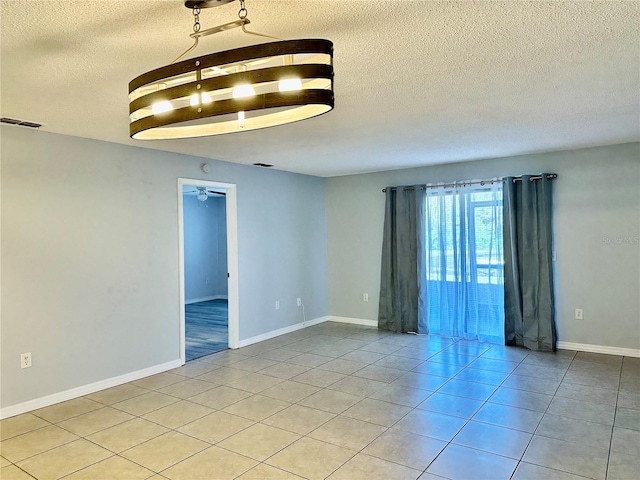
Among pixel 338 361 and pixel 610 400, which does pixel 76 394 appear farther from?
pixel 610 400

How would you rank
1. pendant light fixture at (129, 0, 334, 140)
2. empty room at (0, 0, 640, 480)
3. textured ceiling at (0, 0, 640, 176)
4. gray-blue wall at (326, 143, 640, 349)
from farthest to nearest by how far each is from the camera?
gray-blue wall at (326, 143, 640, 349)
empty room at (0, 0, 640, 480)
textured ceiling at (0, 0, 640, 176)
pendant light fixture at (129, 0, 334, 140)

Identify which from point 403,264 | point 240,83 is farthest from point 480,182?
point 240,83

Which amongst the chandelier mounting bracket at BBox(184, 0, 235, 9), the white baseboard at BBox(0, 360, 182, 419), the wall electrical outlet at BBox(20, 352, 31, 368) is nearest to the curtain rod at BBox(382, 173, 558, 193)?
the white baseboard at BBox(0, 360, 182, 419)

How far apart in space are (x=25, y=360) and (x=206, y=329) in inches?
124

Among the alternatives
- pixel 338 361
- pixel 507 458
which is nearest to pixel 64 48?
pixel 507 458

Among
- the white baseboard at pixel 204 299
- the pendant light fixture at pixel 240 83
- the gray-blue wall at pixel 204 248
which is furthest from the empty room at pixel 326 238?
the gray-blue wall at pixel 204 248

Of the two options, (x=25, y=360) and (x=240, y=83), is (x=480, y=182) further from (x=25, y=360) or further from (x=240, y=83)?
(x=25, y=360)

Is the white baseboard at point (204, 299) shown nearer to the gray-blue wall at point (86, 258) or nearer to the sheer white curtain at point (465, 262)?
the gray-blue wall at point (86, 258)

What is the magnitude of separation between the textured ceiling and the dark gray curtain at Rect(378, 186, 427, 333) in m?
1.99

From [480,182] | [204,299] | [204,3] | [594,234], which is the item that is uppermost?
[204,3]

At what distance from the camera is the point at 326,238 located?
23.1 feet

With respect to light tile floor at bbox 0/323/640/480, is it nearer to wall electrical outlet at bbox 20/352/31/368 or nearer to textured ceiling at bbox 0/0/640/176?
wall electrical outlet at bbox 20/352/31/368

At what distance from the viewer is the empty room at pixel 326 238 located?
196 cm

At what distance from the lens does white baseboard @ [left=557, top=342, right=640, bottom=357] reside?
4754 mm
